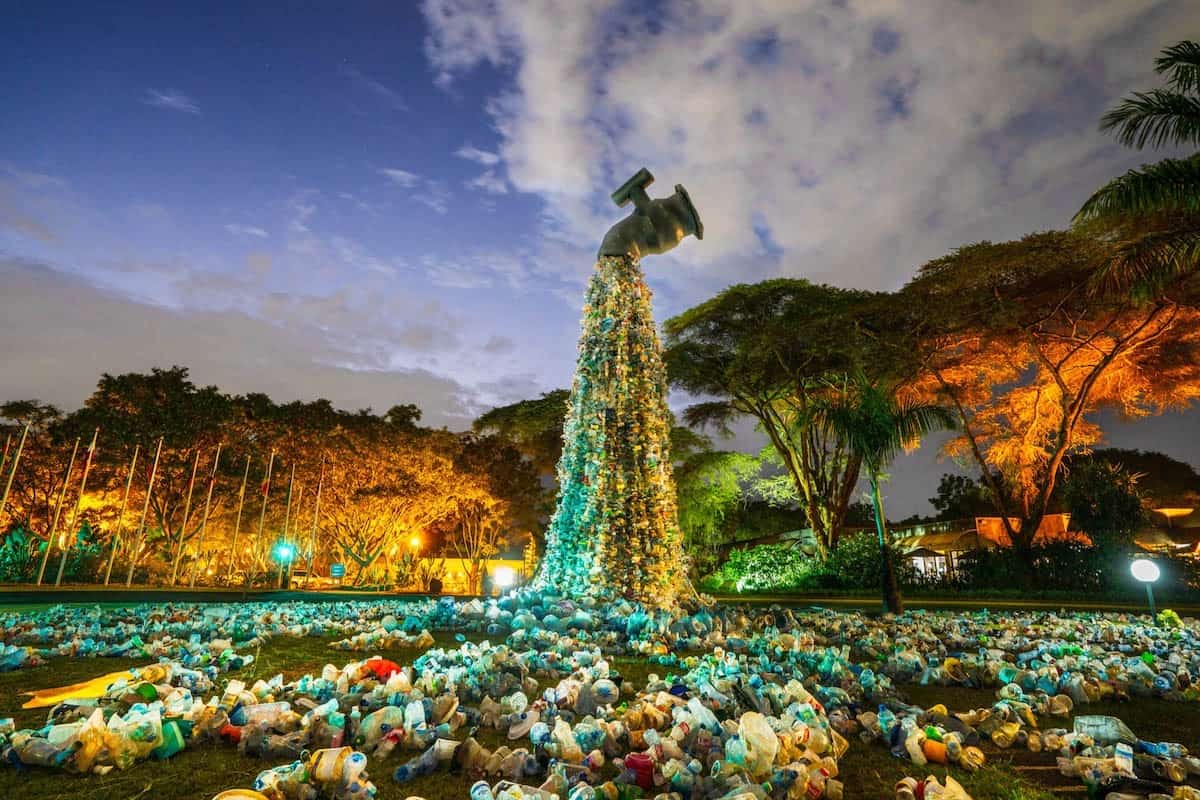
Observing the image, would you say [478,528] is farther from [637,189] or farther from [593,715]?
[593,715]

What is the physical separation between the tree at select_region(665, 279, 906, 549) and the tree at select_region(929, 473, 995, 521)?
3062 centimetres

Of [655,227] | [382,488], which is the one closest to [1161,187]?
[655,227]

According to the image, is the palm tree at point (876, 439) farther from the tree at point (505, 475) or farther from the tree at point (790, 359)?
the tree at point (505, 475)

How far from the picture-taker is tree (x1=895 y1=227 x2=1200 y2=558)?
16859mm

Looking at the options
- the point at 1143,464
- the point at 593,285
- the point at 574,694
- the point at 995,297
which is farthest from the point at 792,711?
the point at 1143,464

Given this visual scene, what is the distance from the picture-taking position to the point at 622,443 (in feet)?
25.2

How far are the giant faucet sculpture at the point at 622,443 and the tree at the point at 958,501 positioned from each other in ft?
150

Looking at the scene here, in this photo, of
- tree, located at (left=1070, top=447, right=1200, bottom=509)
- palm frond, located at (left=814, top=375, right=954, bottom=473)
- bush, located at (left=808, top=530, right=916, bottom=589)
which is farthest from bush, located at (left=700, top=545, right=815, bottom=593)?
tree, located at (left=1070, top=447, right=1200, bottom=509)

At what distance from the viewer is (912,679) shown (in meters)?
4.20

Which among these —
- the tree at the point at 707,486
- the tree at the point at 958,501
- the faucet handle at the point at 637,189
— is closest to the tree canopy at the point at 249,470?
the tree at the point at 707,486

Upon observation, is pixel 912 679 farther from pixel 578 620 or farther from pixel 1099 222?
pixel 1099 222

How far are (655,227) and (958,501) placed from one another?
5007 cm

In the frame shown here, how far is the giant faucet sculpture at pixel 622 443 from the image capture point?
23.2ft

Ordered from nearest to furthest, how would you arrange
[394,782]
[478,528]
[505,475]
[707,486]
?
1. [394,782]
2. [707,486]
3. [505,475]
4. [478,528]
